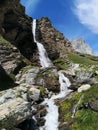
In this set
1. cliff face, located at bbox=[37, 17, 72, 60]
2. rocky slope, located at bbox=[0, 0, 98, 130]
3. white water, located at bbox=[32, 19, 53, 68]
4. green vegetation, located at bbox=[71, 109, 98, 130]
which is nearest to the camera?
green vegetation, located at bbox=[71, 109, 98, 130]

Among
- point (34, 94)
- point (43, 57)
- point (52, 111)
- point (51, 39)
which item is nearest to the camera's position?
point (52, 111)

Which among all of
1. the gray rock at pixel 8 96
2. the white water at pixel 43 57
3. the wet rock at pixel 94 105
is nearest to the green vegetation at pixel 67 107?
the wet rock at pixel 94 105

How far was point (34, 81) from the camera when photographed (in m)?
77.1

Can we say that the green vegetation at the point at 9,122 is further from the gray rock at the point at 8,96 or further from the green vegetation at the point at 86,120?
the gray rock at the point at 8,96

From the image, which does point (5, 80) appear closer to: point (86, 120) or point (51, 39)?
point (86, 120)

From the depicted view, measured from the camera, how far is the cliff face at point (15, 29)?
10642cm

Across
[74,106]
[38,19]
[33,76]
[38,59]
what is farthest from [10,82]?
[38,19]

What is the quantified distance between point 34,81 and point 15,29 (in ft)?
119

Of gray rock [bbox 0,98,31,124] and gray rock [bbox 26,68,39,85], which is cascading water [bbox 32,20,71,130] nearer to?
gray rock [bbox 0,98,31,124]

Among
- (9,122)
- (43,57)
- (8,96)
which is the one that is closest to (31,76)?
(8,96)

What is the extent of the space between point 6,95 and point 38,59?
165ft

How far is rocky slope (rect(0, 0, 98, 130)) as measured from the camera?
49406 mm

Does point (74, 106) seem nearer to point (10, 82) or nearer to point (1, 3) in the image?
point (10, 82)

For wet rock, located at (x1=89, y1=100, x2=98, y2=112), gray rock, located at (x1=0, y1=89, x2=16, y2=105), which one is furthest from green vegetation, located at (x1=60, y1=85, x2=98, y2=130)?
gray rock, located at (x1=0, y1=89, x2=16, y2=105)
